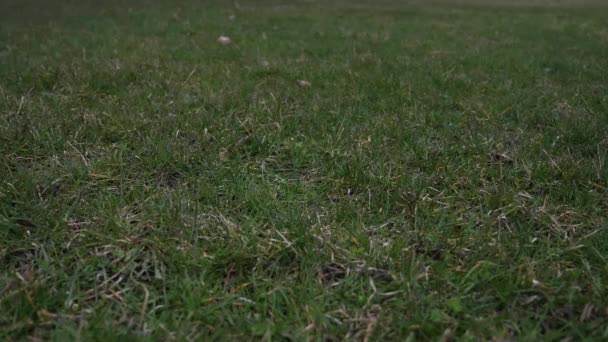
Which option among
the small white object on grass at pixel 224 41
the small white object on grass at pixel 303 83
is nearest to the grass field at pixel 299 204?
the small white object on grass at pixel 303 83

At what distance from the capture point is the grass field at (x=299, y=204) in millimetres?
1554

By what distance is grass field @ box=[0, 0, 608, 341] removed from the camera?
1554mm

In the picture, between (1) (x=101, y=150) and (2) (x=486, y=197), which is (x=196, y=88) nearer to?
(1) (x=101, y=150)

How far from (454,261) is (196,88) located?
122 inches

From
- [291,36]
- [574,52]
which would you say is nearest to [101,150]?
[291,36]

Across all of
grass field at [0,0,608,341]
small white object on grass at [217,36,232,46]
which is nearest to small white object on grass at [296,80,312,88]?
grass field at [0,0,608,341]

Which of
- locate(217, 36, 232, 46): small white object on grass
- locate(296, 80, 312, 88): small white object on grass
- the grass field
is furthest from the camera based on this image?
locate(217, 36, 232, 46): small white object on grass

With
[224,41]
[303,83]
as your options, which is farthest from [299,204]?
[224,41]

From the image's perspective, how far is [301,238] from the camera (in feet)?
6.21

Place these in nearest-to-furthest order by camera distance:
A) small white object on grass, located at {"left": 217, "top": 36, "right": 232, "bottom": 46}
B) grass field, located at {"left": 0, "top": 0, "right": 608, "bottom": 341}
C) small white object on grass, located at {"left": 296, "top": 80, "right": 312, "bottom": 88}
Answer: grass field, located at {"left": 0, "top": 0, "right": 608, "bottom": 341}
small white object on grass, located at {"left": 296, "top": 80, "right": 312, "bottom": 88}
small white object on grass, located at {"left": 217, "top": 36, "right": 232, "bottom": 46}

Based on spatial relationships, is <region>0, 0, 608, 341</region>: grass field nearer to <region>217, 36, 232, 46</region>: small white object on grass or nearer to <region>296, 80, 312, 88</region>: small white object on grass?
<region>296, 80, 312, 88</region>: small white object on grass

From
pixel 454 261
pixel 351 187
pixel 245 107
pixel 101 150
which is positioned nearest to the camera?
pixel 454 261

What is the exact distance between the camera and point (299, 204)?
225 cm

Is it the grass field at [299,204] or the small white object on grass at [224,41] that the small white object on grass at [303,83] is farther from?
the small white object on grass at [224,41]
